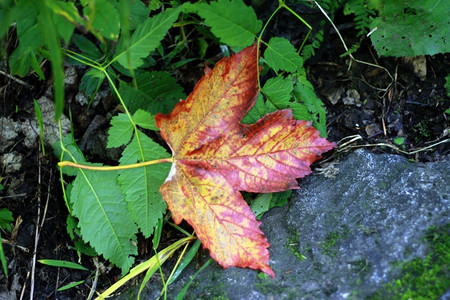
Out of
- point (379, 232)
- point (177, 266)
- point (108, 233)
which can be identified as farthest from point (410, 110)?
point (108, 233)

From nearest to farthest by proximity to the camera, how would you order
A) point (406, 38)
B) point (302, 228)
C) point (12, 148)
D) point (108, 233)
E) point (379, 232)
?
1. point (379, 232)
2. point (302, 228)
3. point (108, 233)
4. point (406, 38)
5. point (12, 148)

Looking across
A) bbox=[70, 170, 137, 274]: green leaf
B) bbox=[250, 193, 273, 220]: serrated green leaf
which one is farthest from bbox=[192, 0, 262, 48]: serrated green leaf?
bbox=[70, 170, 137, 274]: green leaf

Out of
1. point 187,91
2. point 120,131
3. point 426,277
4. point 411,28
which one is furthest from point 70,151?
point 411,28

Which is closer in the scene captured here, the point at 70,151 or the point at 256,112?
the point at 256,112

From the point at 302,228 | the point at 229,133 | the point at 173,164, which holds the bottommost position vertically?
the point at 302,228

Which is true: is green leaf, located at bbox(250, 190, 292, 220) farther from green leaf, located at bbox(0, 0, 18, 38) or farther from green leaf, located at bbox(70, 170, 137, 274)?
green leaf, located at bbox(0, 0, 18, 38)

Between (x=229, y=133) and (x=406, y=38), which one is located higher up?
(x=406, y=38)

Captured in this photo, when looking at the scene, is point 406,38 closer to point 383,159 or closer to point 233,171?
point 383,159

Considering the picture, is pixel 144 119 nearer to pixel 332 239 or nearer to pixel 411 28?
pixel 332 239
